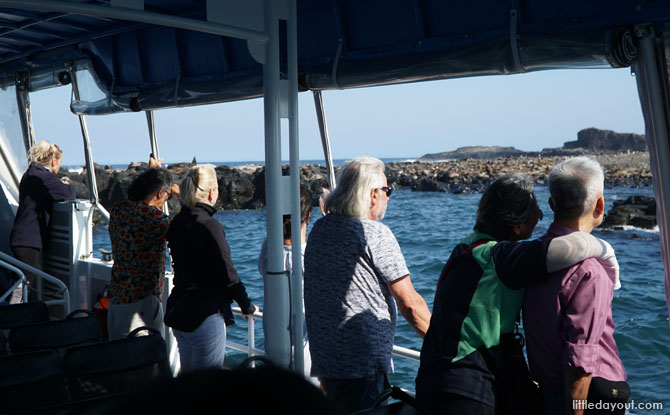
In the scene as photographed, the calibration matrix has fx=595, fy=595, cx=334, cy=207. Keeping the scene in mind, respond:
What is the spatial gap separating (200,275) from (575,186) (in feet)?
5.87

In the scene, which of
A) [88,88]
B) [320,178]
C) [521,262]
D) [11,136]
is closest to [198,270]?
[521,262]

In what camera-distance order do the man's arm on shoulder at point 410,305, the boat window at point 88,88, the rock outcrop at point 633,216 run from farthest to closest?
the rock outcrop at point 633,216 → the boat window at point 88,88 → the man's arm on shoulder at point 410,305

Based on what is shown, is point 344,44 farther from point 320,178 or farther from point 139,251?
point 320,178

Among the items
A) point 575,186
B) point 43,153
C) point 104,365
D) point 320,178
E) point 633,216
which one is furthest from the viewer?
point 633,216

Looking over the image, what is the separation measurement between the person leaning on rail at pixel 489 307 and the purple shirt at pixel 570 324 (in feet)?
0.14

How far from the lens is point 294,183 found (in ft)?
9.23

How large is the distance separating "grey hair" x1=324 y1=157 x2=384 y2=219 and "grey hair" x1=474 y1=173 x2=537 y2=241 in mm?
491

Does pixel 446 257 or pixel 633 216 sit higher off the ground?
pixel 633 216

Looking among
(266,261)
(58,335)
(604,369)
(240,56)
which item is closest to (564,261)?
(604,369)

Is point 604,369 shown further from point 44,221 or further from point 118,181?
point 118,181

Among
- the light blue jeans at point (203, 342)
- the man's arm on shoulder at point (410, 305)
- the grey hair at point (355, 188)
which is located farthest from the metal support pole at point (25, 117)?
the man's arm on shoulder at point (410, 305)

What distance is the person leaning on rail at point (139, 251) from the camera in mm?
3225

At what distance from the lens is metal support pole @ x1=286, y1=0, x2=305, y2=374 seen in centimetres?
278

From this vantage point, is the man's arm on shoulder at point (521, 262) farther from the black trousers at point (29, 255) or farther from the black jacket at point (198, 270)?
the black trousers at point (29, 255)
